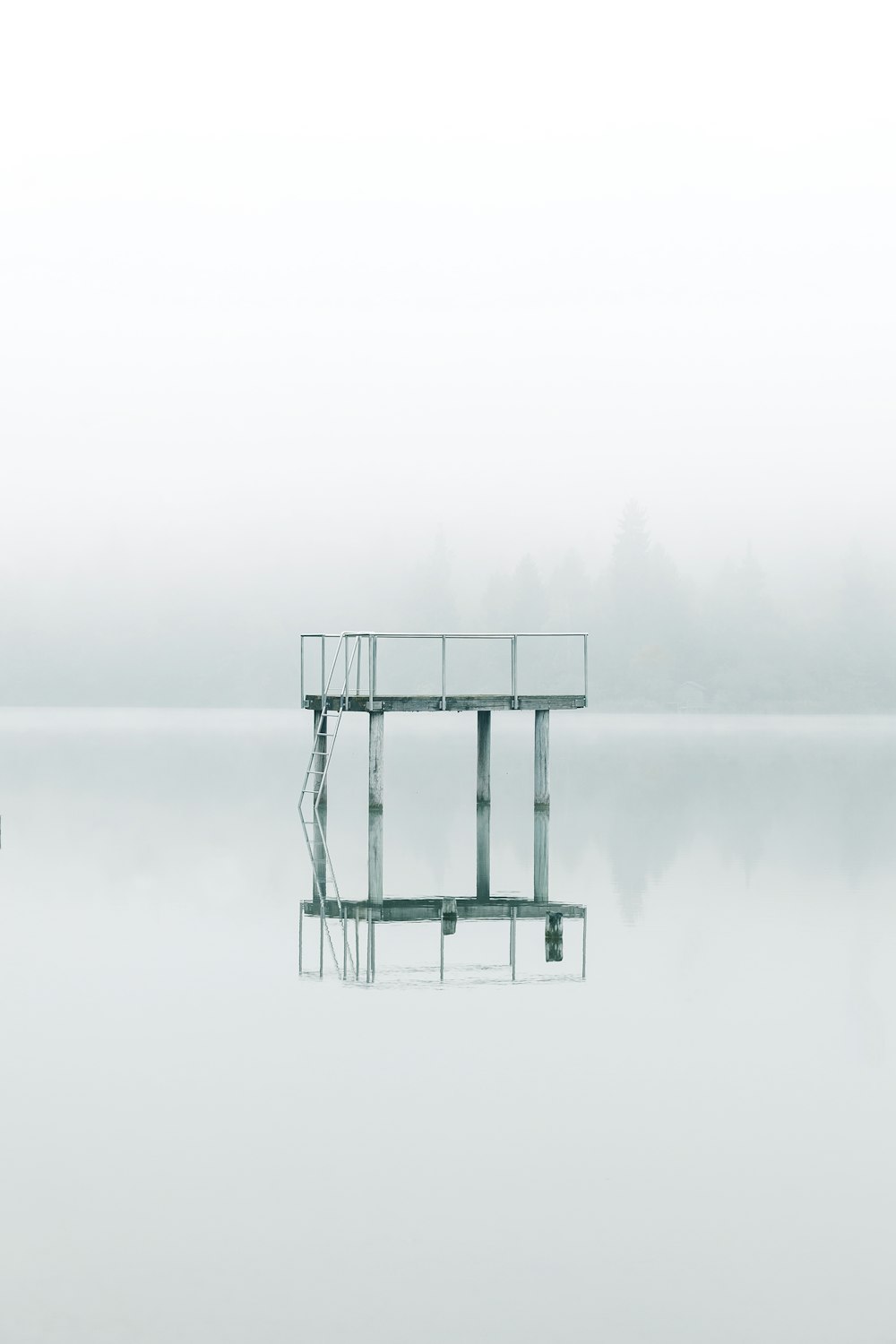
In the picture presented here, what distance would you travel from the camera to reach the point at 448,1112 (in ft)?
28.2

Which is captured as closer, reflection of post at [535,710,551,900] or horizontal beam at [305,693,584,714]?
horizontal beam at [305,693,584,714]

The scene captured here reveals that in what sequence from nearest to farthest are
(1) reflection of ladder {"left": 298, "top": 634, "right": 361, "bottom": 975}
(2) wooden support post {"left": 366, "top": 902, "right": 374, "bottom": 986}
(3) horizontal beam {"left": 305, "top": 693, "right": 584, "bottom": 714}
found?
(2) wooden support post {"left": 366, "top": 902, "right": 374, "bottom": 986} < (1) reflection of ladder {"left": 298, "top": 634, "right": 361, "bottom": 975} < (3) horizontal beam {"left": 305, "top": 693, "right": 584, "bottom": 714}

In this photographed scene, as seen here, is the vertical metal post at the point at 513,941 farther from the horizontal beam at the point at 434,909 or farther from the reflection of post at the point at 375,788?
the reflection of post at the point at 375,788

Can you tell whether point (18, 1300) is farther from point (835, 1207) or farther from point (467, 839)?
point (467, 839)

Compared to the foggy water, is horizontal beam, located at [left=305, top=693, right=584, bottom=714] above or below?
above

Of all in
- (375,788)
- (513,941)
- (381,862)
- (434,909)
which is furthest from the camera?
(375,788)

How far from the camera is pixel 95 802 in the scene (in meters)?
28.3

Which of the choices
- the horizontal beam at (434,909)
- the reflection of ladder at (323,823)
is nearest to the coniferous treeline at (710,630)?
the reflection of ladder at (323,823)

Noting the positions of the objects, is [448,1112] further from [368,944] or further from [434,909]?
[434,909]

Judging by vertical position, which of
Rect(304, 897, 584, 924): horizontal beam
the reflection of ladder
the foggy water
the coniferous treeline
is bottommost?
the foggy water

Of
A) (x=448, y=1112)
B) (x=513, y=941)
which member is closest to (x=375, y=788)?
(x=513, y=941)

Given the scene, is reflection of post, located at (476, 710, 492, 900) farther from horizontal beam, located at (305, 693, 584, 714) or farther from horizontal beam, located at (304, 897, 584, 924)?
horizontal beam, located at (304, 897, 584, 924)

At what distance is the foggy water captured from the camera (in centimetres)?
621

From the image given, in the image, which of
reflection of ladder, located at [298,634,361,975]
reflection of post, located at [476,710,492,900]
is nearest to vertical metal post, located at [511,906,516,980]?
reflection of ladder, located at [298,634,361,975]
